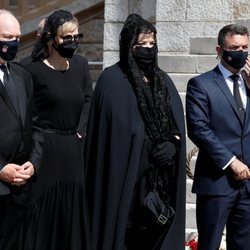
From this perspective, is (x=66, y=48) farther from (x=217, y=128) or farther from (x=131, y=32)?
(x=217, y=128)

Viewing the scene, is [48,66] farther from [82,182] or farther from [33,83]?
[82,182]

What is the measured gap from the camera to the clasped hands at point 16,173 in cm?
630

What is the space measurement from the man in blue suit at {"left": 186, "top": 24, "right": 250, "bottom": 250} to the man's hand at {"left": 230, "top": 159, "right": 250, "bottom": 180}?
1 centimetres

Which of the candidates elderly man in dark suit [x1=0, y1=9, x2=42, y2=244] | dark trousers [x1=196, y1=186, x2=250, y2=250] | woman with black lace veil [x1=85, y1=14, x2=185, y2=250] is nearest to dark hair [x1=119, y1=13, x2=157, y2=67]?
woman with black lace veil [x1=85, y1=14, x2=185, y2=250]

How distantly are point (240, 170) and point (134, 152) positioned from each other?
0.72 meters

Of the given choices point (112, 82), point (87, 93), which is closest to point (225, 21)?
point (87, 93)

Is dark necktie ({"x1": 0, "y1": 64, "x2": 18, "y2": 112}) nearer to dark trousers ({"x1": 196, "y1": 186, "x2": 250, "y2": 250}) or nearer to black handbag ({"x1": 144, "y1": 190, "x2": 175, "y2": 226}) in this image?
black handbag ({"x1": 144, "y1": 190, "x2": 175, "y2": 226})

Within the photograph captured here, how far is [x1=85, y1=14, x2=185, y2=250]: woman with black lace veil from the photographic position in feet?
21.7

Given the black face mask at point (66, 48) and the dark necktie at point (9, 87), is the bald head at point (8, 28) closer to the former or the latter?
the dark necktie at point (9, 87)

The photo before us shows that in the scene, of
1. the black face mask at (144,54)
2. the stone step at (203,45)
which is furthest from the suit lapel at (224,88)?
the stone step at (203,45)

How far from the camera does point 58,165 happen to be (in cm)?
681

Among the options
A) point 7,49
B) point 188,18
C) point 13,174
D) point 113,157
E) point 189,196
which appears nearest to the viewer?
point 13,174

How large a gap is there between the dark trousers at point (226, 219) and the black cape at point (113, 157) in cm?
26

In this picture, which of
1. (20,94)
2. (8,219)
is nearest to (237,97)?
(20,94)
